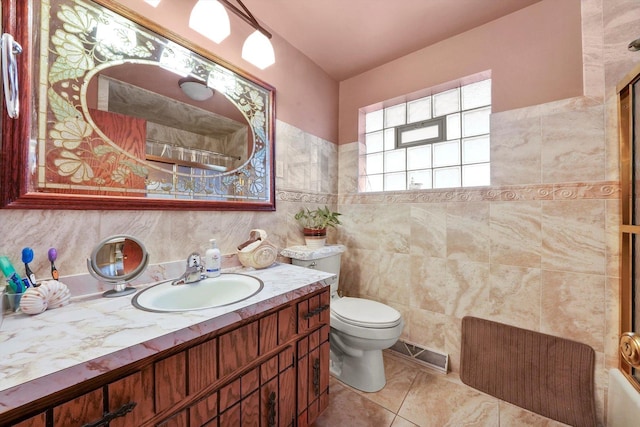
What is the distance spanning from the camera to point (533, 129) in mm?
1416

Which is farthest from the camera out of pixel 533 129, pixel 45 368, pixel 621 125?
pixel 533 129

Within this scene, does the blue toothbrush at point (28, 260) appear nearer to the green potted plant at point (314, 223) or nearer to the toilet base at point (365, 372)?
the green potted plant at point (314, 223)

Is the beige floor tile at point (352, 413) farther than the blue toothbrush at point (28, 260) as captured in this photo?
Yes

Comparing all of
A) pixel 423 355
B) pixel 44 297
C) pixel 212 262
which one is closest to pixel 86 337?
pixel 44 297

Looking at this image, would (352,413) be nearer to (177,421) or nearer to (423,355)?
(423,355)

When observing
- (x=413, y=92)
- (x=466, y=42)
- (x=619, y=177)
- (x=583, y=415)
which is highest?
(x=466, y=42)

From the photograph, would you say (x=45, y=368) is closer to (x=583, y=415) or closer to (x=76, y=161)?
(x=76, y=161)

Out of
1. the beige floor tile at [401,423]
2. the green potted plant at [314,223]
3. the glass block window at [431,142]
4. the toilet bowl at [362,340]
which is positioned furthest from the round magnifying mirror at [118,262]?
the glass block window at [431,142]

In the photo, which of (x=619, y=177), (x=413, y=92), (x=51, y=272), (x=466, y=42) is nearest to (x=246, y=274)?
(x=51, y=272)

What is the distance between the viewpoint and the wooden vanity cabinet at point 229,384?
0.53 metres

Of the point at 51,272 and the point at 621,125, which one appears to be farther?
the point at 621,125

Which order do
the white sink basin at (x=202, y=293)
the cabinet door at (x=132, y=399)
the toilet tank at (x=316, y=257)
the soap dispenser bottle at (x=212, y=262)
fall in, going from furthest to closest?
1. the toilet tank at (x=316, y=257)
2. the soap dispenser bottle at (x=212, y=262)
3. the white sink basin at (x=202, y=293)
4. the cabinet door at (x=132, y=399)

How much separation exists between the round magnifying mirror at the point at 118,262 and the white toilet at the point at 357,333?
825 millimetres

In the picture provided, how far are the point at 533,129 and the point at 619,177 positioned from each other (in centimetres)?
45
